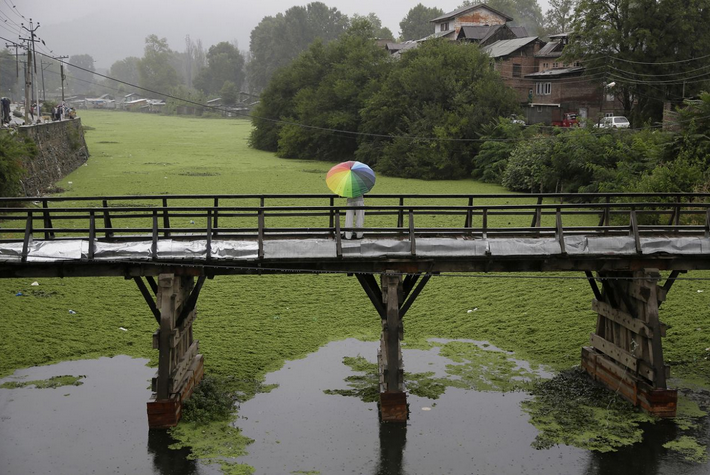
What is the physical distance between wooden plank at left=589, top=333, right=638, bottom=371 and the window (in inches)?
1924

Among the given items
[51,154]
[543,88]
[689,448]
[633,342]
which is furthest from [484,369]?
[543,88]

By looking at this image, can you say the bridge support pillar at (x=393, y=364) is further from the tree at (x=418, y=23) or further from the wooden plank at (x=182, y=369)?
the tree at (x=418, y=23)

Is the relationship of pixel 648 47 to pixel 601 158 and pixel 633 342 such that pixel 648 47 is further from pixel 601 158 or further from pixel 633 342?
pixel 633 342

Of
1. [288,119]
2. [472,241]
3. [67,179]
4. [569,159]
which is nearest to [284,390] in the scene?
[472,241]

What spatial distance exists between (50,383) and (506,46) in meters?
59.9

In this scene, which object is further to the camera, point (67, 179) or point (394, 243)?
point (67, 179)

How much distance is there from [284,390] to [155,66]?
581ft

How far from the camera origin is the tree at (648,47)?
48.1m

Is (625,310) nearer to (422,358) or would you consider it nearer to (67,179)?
(422,358)

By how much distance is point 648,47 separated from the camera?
49.3 metres

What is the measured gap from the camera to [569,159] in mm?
40562

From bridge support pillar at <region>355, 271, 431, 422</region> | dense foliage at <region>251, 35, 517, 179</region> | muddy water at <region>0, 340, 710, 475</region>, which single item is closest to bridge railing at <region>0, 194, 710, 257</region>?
bridge support pillar at <region>355, 271, 431, 422</region>

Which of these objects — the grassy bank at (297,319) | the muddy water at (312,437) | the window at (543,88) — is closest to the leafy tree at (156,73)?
the window at (543,88)

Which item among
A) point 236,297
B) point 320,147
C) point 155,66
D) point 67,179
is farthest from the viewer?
point 155,66
